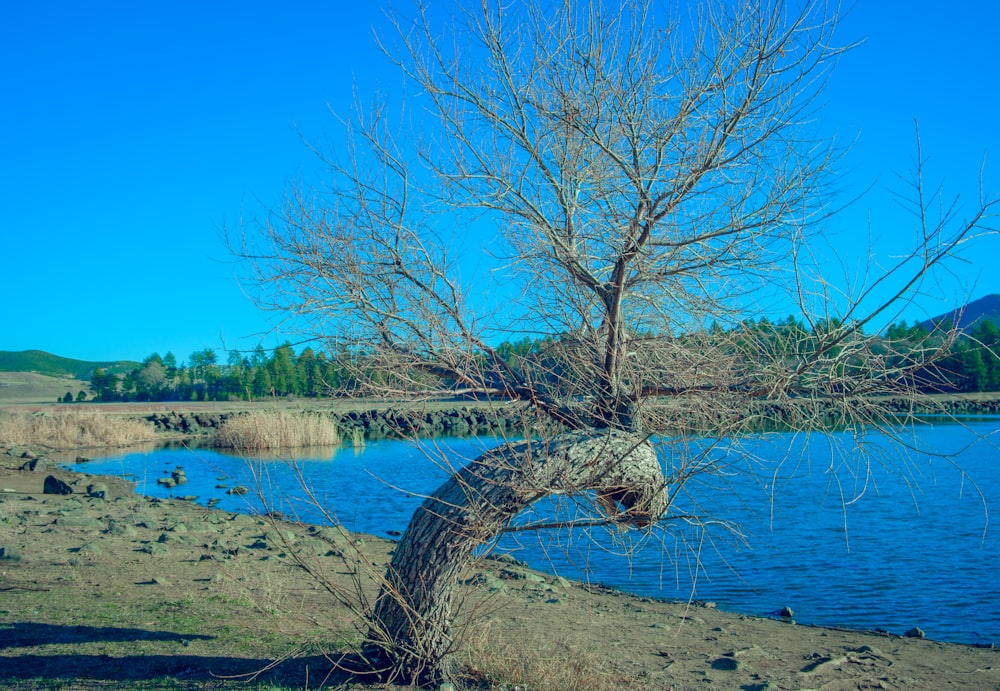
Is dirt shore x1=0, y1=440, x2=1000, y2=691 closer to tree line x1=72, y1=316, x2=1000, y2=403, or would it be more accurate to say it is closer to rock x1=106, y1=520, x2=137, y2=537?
rock x1=106, y1=520, x2=137, y2=537

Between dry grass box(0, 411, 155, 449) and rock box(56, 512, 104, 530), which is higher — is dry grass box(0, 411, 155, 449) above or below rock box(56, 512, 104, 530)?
above

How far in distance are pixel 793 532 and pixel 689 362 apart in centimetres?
1020

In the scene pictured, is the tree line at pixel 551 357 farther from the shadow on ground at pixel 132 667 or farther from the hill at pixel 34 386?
the hill at pixel 34 386

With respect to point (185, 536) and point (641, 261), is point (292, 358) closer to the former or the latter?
point (641, 261)

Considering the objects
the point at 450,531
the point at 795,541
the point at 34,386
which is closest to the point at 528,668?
the point at 450,531

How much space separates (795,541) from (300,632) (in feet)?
32.7

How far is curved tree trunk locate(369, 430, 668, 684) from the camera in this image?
17.5ft

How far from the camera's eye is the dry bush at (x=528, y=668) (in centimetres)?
571

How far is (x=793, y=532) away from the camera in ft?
48.6

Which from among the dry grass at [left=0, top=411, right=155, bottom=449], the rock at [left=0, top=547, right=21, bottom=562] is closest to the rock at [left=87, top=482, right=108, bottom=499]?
the rock at [left=0, top=547, right=21, bottom=562]

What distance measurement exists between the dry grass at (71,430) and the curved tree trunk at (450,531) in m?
30.7

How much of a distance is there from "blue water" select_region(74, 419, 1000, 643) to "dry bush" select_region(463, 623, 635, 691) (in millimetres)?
779

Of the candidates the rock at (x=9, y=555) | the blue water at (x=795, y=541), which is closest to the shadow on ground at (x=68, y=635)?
the blue water at (x=795, y=541)

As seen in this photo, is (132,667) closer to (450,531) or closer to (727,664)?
(450,531)
